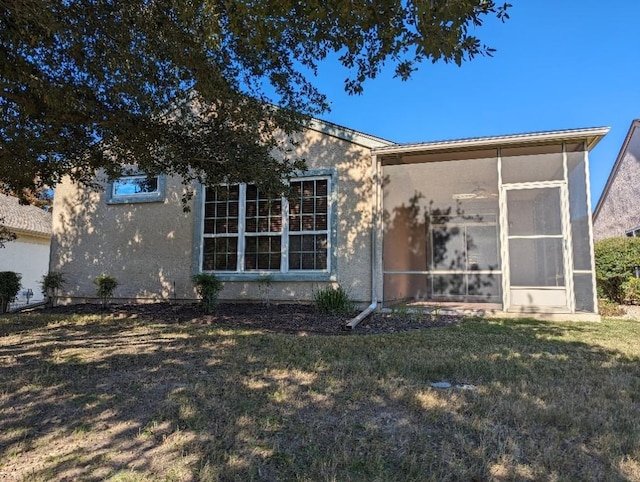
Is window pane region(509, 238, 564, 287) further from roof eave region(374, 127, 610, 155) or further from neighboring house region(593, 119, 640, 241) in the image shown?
neighboring house region(593, 119, 640, 241)

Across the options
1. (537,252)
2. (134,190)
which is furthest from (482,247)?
(134,190)

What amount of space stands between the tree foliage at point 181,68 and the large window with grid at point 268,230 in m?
3.54

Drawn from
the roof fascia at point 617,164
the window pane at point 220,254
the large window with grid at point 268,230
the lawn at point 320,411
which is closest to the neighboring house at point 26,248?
the window pane at point 220,254

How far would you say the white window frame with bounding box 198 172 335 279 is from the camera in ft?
34.2

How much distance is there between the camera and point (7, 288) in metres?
11.1

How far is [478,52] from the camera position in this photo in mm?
3580

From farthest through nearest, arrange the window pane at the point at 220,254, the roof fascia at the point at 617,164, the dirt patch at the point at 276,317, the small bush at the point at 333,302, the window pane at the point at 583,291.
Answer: the roof fascia at the point at 617,164
the window pane at the point at 220,254
the small bush at the point at 333,302
the window pane at the point at 583,291
the dirt patch at the point at 276,317

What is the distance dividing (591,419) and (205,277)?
8.27m

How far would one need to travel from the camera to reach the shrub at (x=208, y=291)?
390 inches

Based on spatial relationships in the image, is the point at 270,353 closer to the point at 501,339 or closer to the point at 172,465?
the point at 172,465

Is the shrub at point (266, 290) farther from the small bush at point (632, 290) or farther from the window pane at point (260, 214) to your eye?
the small bush at point (632, 290)

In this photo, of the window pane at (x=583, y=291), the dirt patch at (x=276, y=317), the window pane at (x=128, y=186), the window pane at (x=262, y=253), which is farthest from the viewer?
the window pane at (x=128, y=186)

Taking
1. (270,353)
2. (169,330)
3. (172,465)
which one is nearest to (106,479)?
(172,465)

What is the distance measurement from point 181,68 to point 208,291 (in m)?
5.47
